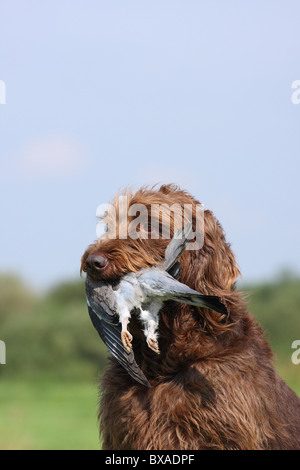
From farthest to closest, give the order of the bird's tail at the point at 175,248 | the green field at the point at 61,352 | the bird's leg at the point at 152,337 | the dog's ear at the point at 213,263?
the green field at the point at 61,352
the dog's ear at the point at 213,263
the bird's tail at the point at 175,248
the bird's leg at the point at 152,337

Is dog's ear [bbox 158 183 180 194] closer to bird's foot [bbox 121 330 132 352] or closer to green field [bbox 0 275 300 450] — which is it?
bird's foot [bbox 121 330 132 352]

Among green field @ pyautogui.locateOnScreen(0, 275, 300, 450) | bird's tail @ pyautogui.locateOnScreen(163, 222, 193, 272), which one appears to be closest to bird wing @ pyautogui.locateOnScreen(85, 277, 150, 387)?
bird's tail @ pyautogui.locateOnScreen(163, 222, 193, 272)

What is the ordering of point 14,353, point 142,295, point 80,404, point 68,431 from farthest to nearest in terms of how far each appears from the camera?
1. point 14,353
2. point 80,404
3. point 68,431
4. point 142,295

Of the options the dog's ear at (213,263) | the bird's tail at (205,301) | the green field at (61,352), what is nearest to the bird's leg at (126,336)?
the bird's tail at (205,301)

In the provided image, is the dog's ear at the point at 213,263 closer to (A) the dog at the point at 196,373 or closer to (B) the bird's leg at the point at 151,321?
(A) the dog at the point at 196,373

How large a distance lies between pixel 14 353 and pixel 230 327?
45.9 feet

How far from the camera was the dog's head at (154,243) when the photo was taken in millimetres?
4387

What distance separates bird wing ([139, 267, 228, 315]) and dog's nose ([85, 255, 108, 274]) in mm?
283

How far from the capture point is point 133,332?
15.2ft

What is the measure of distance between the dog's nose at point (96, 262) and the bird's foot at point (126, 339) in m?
0.47

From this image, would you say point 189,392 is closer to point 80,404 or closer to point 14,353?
point 80,404

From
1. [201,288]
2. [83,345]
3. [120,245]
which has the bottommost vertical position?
[83,345]

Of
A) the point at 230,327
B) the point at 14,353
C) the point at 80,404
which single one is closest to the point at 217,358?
the point at 230,327

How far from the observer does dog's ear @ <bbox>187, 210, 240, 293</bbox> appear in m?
4.63
